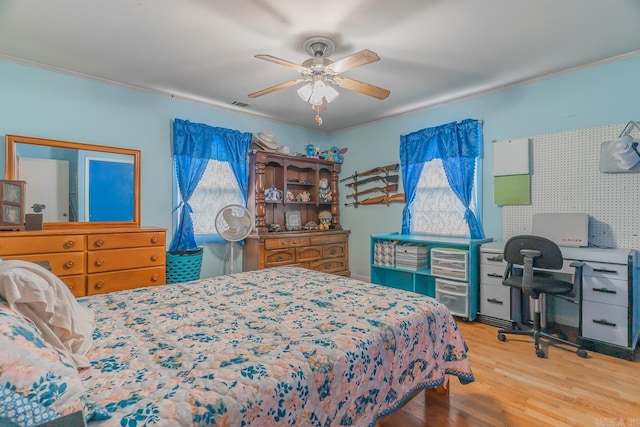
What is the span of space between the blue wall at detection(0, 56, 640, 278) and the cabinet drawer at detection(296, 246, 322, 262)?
0.97m

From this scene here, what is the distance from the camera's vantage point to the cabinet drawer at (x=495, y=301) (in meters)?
3.02

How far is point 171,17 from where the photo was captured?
2.15m

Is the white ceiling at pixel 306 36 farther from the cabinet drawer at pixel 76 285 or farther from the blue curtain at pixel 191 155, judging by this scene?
the cabinet drawer at pixel 76 285

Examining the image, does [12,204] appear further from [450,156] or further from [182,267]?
[450,156]

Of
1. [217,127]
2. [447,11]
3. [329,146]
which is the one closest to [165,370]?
[447,11]

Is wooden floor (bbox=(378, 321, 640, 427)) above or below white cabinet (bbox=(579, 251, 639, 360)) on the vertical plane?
below

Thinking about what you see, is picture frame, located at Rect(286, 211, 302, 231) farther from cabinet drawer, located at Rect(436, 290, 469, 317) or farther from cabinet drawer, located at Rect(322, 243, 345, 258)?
cabinet drawer, located at Rect(436, 290, 469, 317)

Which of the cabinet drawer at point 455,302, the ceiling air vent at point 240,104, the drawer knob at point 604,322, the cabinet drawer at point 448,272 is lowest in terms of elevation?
the cabinet drawer at point 455,302

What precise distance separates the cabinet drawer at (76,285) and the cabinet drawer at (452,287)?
3.39 m

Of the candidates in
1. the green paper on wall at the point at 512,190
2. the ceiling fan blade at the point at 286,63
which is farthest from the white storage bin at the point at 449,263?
the ceiling fan blade at the point at 286,63

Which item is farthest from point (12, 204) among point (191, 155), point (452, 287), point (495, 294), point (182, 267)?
point (495, 294)

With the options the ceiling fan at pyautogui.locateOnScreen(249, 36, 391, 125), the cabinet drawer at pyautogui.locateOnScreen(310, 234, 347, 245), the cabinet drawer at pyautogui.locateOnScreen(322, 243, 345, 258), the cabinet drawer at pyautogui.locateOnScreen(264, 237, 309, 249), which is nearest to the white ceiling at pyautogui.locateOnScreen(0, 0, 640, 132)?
the ceiling fan at pyautogui.locateOnScreen(249, 36, 391, 125)

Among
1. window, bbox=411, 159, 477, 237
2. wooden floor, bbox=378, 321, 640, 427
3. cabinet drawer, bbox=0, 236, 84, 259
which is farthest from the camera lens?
window, bbox=411, 159, 477, 237

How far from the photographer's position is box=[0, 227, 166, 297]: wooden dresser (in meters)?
2.41
